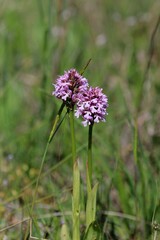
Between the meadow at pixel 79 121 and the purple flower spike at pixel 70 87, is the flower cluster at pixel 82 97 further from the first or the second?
the meadow at pixel 79 121

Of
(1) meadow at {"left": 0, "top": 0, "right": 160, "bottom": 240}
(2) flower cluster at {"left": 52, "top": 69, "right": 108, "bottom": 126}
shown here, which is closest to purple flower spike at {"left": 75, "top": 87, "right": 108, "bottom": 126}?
(2) flower cluster at {"left": 52, "top": 69, "right": 108, "bottom": 126}

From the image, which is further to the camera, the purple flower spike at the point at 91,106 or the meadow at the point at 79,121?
the meadow at the point at 79,121

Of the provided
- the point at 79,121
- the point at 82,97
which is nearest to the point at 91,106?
the point at 82,97

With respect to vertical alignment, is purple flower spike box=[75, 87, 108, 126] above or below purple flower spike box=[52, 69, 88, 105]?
below

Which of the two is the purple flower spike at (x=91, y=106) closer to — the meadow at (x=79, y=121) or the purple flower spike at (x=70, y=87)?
the purple flower spike at (x=70, y=87)

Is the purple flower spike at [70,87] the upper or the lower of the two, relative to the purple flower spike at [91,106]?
upper

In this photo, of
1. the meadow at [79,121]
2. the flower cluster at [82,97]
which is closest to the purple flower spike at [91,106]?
the flower cluster at [82,97]

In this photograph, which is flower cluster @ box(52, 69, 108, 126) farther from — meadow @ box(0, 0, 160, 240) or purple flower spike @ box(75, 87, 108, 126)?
meadow @ box(0, 0, 160, 240)
